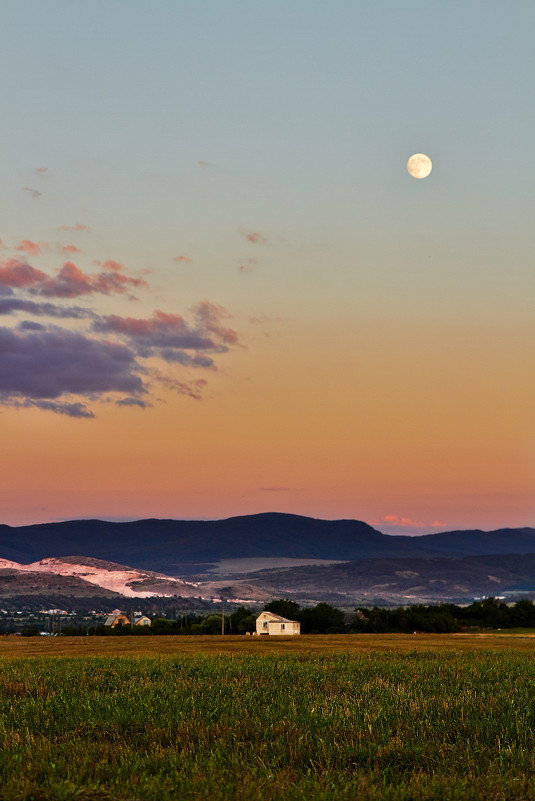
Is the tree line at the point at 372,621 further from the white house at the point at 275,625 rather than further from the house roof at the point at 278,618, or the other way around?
the house roof at the point at 278,618

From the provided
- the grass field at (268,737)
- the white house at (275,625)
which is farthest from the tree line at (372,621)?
the grass field at (268,737)

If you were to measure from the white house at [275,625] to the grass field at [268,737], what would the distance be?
123 meters

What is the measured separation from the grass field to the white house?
123 meters

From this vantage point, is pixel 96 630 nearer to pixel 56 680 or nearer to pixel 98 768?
pixel 56 680

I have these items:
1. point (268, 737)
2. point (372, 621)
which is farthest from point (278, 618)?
point (268, 737)

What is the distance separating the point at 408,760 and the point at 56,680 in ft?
36.4

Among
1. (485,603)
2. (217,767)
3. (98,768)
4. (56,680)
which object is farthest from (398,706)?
(485,603)

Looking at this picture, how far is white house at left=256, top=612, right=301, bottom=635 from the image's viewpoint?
13825cm

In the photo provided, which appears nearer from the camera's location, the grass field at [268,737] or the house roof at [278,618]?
the grass field at [268,737]

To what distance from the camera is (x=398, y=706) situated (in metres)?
14.6

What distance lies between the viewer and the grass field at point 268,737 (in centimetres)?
934

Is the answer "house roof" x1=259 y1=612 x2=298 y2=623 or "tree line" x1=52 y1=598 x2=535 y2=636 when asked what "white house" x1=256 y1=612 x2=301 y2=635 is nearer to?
"house roof" x1=259 y1=612 x2=298 y2=623

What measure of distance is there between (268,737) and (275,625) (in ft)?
437

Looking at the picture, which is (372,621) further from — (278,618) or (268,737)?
(268,737)
